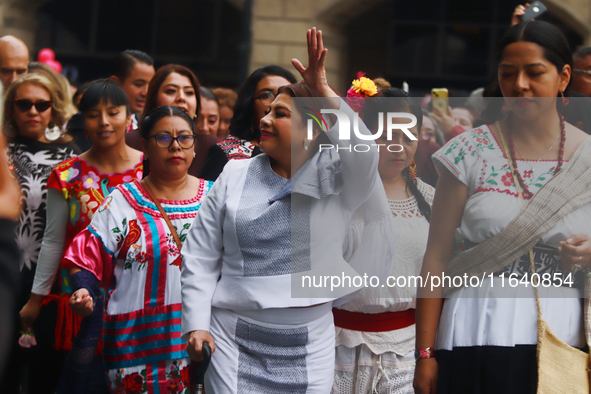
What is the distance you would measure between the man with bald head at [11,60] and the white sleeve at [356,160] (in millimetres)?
3616

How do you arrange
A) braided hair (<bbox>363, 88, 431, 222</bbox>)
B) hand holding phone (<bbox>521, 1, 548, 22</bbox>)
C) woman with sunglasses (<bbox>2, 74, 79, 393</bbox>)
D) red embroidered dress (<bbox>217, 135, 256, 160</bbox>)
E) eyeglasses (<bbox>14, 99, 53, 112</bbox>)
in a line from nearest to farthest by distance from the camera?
hand holding phone (<bbox>521, 1, 548, 22</bbox>) < braided hair (<bbox>363, 88, 431, 222</bbox>) < red embroidered dress (<bbox>217, 135, 256, 160</bbox>) < woman with sunglasses (<bbox>2, 74, 79, 393</bbox>) < eyeglasses (<bbox>14, 99, 53, 112</bbox>)

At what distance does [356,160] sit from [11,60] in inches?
147

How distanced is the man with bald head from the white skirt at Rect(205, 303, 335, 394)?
139 inches

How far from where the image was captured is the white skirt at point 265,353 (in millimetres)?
2865

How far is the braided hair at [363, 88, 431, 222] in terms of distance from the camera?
11.6 ft

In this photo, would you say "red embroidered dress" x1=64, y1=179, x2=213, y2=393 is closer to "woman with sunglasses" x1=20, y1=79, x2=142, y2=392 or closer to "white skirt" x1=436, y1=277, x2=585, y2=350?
"woman with sunglasses" x1=20, y1=79, x2=142, y2=392

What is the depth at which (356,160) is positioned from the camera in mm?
2844

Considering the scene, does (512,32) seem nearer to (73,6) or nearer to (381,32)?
(381,32)

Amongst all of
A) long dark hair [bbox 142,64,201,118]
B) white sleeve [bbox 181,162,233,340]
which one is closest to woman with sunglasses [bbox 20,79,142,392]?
long dark hair [bbox 142,64,201,118]

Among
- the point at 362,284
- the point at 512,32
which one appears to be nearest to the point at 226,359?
the point at 362,284

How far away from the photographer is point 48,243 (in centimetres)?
390

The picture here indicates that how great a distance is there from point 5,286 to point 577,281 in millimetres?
2057

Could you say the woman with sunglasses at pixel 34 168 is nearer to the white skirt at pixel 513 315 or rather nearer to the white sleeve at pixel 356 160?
the white sleeve at pixel 356 160

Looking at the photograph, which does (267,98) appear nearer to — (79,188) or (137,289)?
(79,188)
